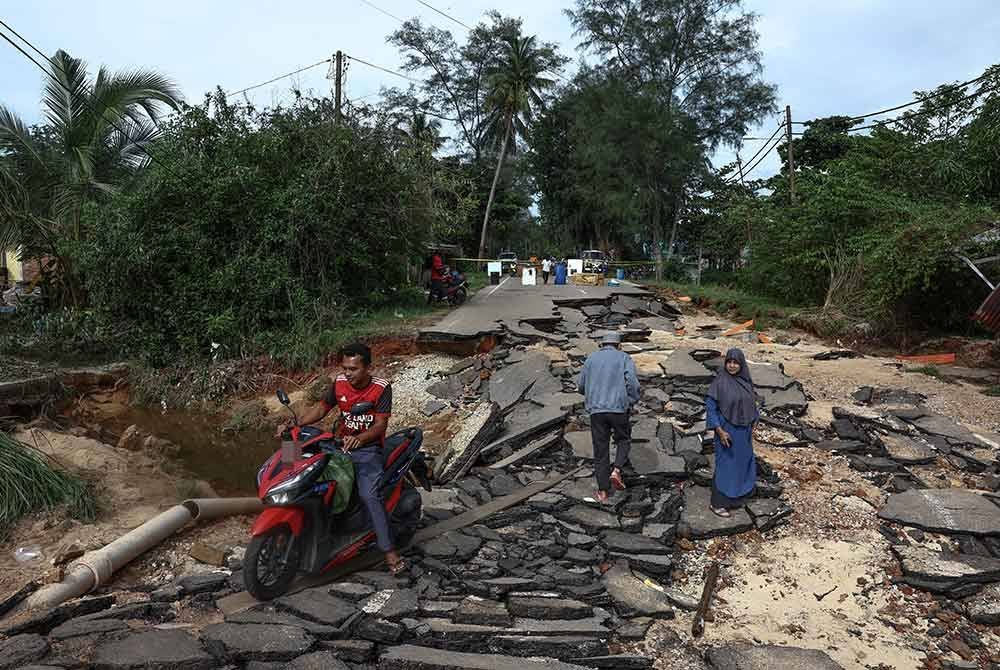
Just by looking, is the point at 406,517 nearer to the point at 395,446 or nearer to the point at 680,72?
the point at 395,446

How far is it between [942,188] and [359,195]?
14.0 m

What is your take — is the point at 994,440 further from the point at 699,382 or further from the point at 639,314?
the point at 639,314

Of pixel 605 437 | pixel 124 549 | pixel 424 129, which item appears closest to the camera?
pixel 124 549

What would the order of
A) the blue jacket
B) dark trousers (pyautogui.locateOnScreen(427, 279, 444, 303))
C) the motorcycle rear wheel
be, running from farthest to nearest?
dark trousers (pyautogui.locateOnScreen(427, 279, 444, 303)) < the blue jacket < the motorcycle rear wheel

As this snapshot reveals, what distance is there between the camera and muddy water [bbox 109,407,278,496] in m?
8.84

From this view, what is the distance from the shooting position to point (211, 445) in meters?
10.5

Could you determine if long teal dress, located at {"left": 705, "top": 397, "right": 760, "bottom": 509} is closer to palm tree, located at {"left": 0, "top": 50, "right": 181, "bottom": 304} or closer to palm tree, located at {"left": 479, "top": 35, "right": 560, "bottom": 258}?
palm tree, located at {"left": 0, "top": 50, "right": 181, "bottom": 304}

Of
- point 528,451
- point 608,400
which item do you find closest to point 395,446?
point 608,400

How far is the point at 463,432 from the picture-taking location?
7.90 m

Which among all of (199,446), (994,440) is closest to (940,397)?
(994,440)

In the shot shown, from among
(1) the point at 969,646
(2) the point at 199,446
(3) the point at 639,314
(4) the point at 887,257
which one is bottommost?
(2) the point at 199,446

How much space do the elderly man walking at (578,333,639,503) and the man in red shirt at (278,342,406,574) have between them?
214cm

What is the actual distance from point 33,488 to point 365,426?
424 cm

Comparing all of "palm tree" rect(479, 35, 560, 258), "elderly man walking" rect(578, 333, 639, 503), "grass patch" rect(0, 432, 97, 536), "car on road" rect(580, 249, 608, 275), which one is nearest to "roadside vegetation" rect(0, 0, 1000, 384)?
"grass patch" rect(0, 432, 97, 536)
